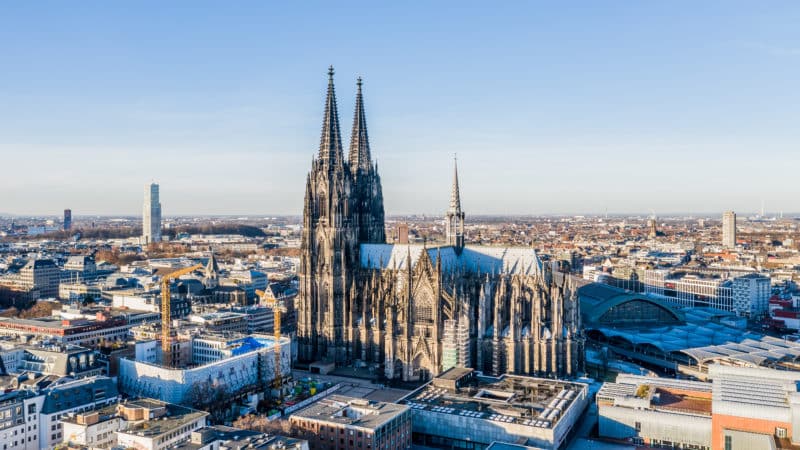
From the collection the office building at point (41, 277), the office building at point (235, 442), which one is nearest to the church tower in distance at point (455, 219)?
the office building at point (235, 442)

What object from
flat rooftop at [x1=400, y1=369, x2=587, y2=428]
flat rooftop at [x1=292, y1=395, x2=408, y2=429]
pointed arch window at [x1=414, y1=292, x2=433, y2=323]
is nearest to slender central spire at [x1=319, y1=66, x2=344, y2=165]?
pointed arch window at [x1=414, y1=292, x2=433, y2=323]

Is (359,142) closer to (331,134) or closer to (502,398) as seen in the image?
(331,134)

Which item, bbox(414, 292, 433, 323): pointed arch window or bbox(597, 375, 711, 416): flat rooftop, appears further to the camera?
bbox(414, 292, 433, 323): pointed arch window

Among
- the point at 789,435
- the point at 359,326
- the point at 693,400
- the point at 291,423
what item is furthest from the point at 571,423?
the point at 359,326

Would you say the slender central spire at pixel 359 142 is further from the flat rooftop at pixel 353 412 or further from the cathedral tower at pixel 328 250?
the flat rooftop at pixel 353 412

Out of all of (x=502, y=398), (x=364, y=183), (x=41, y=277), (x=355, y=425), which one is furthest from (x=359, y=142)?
(x=41, y=277)

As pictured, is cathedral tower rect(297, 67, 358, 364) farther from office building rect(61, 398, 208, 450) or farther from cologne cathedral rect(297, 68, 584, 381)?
office building rect(61, 398, 208, 450)
